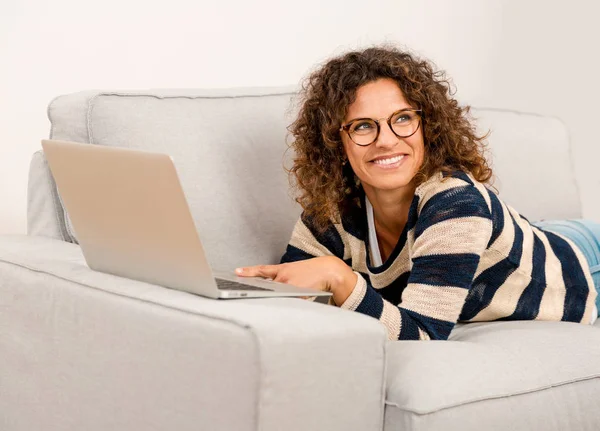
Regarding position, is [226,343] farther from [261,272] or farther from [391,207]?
[391,207]

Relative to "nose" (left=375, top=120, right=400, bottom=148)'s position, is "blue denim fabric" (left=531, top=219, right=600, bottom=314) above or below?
below

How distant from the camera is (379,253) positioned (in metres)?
1.96

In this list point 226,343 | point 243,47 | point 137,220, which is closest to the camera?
point 226,343

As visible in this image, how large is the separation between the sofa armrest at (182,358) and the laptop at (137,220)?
0.10 feet

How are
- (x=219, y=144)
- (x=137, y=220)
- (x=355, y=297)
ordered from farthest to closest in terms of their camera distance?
(x=219, y=144)
(x=355, y=297)
(x=137, y=220)

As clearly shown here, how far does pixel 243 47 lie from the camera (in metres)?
2.92

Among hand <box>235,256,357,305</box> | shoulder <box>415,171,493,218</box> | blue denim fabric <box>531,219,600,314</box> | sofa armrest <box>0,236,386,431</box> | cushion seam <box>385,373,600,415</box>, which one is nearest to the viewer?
sofa armrest <box>0,236,386,431</box>

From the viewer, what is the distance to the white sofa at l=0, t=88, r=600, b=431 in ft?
4.03

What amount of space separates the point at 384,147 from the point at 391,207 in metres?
0.16

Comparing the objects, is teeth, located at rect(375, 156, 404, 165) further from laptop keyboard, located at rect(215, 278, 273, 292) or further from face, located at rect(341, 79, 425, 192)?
laptop keyboard, located at rect(215, 278, 273, 292)

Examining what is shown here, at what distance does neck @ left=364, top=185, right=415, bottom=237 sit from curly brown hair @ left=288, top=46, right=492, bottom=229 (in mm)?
52

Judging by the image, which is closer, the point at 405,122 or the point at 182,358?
the point at 182,358

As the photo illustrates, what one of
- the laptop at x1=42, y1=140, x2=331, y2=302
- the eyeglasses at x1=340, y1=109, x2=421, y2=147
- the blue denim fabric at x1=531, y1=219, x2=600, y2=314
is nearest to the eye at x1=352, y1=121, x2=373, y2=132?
the eyeglasses at x1=340, y1=109, x2=421, y2=147

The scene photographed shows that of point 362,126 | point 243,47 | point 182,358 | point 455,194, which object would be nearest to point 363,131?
point 362,126
